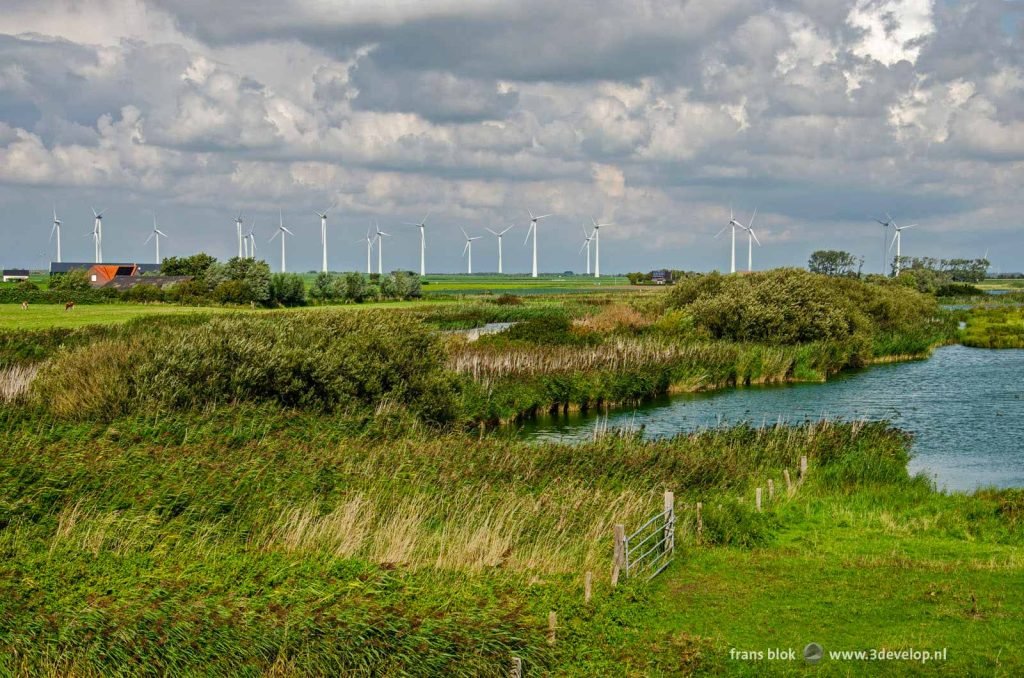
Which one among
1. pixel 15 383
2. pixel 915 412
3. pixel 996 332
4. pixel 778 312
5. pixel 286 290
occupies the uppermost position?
pixel 286 290


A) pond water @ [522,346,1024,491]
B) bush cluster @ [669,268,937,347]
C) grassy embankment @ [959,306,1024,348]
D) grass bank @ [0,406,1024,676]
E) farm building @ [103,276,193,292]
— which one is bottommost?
pond water @ [522,346,1024,491]

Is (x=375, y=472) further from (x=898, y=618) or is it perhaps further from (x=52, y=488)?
(x=898, y=618)

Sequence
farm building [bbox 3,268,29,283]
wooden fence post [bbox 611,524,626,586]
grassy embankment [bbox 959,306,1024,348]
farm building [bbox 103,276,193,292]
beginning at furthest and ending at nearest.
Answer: farm building [bbox 3,268,29,283] < farm building [bbox 103,276,193,292] < grassy embankment [bbox 959,306,1024,348] < wooden fence post [bbox 611,524,626,586]

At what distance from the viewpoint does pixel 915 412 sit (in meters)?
37.5

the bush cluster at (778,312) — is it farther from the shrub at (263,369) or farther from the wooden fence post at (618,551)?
the wooden fence post at (618,551)

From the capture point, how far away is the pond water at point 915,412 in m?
27.8

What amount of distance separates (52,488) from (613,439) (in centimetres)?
Result: 1408

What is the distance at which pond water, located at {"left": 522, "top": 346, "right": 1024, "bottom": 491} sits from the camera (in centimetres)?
2780

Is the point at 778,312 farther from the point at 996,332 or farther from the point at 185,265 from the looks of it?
the point at 185,265

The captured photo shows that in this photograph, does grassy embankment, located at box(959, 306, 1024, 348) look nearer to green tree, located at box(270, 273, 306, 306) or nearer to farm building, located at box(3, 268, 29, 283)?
green tree, located at box(270, 273, 306, 306)

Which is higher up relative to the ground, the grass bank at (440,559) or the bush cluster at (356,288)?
the bush cluster at (356,288)

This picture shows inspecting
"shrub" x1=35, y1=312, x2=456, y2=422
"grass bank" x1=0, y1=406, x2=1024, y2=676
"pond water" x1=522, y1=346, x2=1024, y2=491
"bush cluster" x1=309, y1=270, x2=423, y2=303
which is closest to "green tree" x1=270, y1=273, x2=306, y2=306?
"bush cluster" x1=309, y1=270, x2=423, y2=303

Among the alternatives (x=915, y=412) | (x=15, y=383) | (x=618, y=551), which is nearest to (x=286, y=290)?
(x=15, y=383)

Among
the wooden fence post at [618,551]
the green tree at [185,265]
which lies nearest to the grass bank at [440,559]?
the wooden fence post at [618,551]
